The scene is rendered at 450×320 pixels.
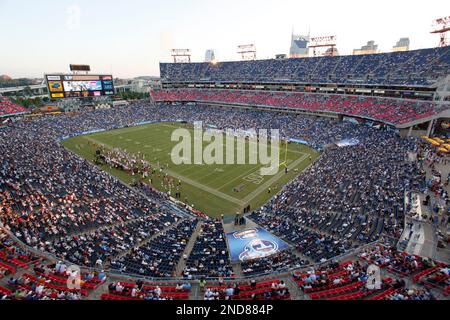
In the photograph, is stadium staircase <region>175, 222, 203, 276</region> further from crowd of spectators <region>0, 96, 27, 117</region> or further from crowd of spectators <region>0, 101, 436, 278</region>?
crowd of spectators <region>0, 96, 27, 117</region>

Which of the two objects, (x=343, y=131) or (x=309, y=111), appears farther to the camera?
(x=309, y=111)

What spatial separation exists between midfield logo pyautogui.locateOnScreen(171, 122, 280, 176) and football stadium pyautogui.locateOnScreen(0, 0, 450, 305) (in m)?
0.46

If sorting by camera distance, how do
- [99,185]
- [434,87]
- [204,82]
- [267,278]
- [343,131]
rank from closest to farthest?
[267,278]
[99,185]
[434,87]
[343,131]
[204,82]

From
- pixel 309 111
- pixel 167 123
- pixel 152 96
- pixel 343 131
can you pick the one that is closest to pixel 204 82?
pixel 152 96

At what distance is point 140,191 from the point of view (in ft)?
101

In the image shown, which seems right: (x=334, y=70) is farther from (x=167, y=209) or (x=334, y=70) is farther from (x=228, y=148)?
(x=167, y=209)

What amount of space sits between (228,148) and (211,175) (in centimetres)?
1316

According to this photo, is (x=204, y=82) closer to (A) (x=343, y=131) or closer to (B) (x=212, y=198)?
(A) (x=343, y=131)

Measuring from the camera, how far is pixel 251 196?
98.8 feet

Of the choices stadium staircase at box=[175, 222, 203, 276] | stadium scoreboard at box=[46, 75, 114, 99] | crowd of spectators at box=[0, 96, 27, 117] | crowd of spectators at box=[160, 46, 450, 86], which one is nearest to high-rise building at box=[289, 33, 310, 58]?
crowd of spectators at box=[160, 46, 450, 86]

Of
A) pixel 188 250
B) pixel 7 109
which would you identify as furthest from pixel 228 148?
pixel 7 109

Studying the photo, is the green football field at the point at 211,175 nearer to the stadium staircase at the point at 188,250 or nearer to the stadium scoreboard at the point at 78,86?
the stadium staircase at the point at 188,250

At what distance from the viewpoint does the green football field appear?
2909 centimetres

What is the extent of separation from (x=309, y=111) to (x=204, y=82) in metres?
43.3
